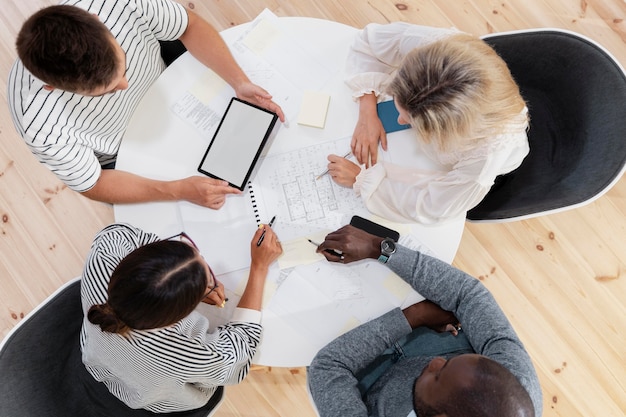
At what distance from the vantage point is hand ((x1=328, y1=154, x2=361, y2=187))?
128 centimetres

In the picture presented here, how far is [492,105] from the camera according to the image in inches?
44.3

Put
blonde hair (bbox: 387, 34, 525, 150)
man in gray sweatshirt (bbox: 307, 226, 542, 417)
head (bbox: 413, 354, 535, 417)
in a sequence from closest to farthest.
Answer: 1. head (bbox: 413, 354, 535, 417)
2. blonde hair (bbox: 387, 34, 525, 150)
3. man in gray sweatshirt (bbox: 307, 226, 542, 417)

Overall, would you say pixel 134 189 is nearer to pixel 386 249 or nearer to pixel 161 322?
pixel 161 322

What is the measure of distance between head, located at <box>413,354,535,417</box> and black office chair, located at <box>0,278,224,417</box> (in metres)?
0.69

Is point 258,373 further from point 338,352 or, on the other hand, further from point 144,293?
point 144,293

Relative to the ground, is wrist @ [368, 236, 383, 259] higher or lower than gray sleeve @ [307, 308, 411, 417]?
higher

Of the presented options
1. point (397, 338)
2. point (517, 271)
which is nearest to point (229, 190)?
point (397, 338)

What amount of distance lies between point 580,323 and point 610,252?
0.33 metres

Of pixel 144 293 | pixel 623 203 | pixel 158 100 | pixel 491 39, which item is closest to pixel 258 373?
pixel 144 293

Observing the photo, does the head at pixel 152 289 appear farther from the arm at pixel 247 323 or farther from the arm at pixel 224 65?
the arm at pixel 224 65

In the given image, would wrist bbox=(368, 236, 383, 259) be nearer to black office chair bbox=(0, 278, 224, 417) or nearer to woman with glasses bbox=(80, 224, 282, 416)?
woman with glasses bbox=(80, 224, 282, 416)

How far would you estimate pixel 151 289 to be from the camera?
3.26ft

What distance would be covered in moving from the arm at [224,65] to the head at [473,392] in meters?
0.79

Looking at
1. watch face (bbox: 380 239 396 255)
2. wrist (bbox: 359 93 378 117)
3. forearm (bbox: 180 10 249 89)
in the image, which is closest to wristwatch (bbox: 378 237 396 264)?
watch face (bbox: 380 239 396 255)
